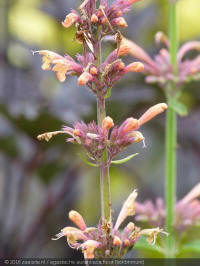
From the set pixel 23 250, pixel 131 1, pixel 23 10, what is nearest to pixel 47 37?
pixel 23 10

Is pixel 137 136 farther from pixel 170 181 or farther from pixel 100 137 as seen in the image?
pixel 170 181

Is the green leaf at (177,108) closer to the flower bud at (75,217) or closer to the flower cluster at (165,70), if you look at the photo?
the flower cluster at (165,70)

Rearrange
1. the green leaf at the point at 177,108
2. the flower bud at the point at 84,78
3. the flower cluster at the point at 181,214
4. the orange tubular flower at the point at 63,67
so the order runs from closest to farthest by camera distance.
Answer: the flower bud at the point at 84,78
the orange tubular flower at the point at 63,67
the green leaf at the point at 177,108
the flower cluster at the point at 181,214

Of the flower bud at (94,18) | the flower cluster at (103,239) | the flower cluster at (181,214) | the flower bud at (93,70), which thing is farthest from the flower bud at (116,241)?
the flower cluster at (181,214)

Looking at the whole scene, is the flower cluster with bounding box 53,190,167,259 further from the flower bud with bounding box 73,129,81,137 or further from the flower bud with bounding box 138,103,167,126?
the flower bud with bounding box 138,103,167,126

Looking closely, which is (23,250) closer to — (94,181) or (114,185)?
(94,181)

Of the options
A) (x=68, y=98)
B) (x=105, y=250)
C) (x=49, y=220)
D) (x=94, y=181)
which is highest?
(x=68, y=98)
